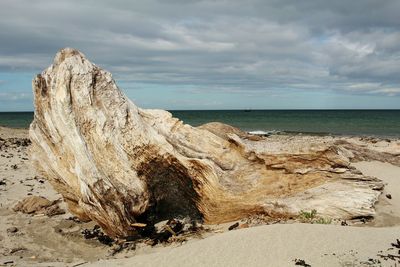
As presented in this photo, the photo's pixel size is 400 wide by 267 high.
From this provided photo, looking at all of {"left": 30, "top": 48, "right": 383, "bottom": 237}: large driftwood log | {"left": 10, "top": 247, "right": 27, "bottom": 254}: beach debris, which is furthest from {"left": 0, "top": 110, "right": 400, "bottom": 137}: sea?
{"left": 10, "top": 247, "right": 27, "bottom": 254}: beach debris

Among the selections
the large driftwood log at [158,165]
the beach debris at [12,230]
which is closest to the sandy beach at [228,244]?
the beach debris at [12,230]

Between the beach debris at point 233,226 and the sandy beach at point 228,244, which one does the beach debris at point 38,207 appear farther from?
the beach debris at point 233,226

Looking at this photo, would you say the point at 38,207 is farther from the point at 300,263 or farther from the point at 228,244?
the point at 300,263

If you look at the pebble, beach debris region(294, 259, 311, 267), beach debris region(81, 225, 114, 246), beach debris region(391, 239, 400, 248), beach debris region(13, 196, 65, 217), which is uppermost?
beach debris region(391, 239, 400, 248)

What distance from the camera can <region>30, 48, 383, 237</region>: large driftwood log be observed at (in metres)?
7.85

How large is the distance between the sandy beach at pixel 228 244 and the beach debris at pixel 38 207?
13cm

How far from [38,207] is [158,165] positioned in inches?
155

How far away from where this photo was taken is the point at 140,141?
820 cm

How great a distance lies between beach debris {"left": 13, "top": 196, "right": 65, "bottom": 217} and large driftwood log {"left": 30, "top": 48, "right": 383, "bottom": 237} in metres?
1.96

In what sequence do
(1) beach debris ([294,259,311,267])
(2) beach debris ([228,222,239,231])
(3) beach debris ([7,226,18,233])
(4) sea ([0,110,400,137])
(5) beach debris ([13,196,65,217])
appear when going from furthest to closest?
(4) sea ([0,110,400,137]), (5) beach debris ([13,196,65,217]), (3) beach debris ([7,226,18,233]), (2) beach debris ([228,222,239,231]), (1) beach debris ([294,259,311,267])

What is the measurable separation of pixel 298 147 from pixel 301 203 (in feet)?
3.60

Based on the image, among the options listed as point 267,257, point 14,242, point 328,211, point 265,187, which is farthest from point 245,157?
point 14,242

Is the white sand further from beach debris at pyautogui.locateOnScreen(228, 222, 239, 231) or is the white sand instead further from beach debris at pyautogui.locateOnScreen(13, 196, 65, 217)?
beach debris at pyautogui.locateOnScreen(13, 196, 65, 217)

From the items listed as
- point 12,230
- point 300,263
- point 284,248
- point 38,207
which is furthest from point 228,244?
point 38,207
